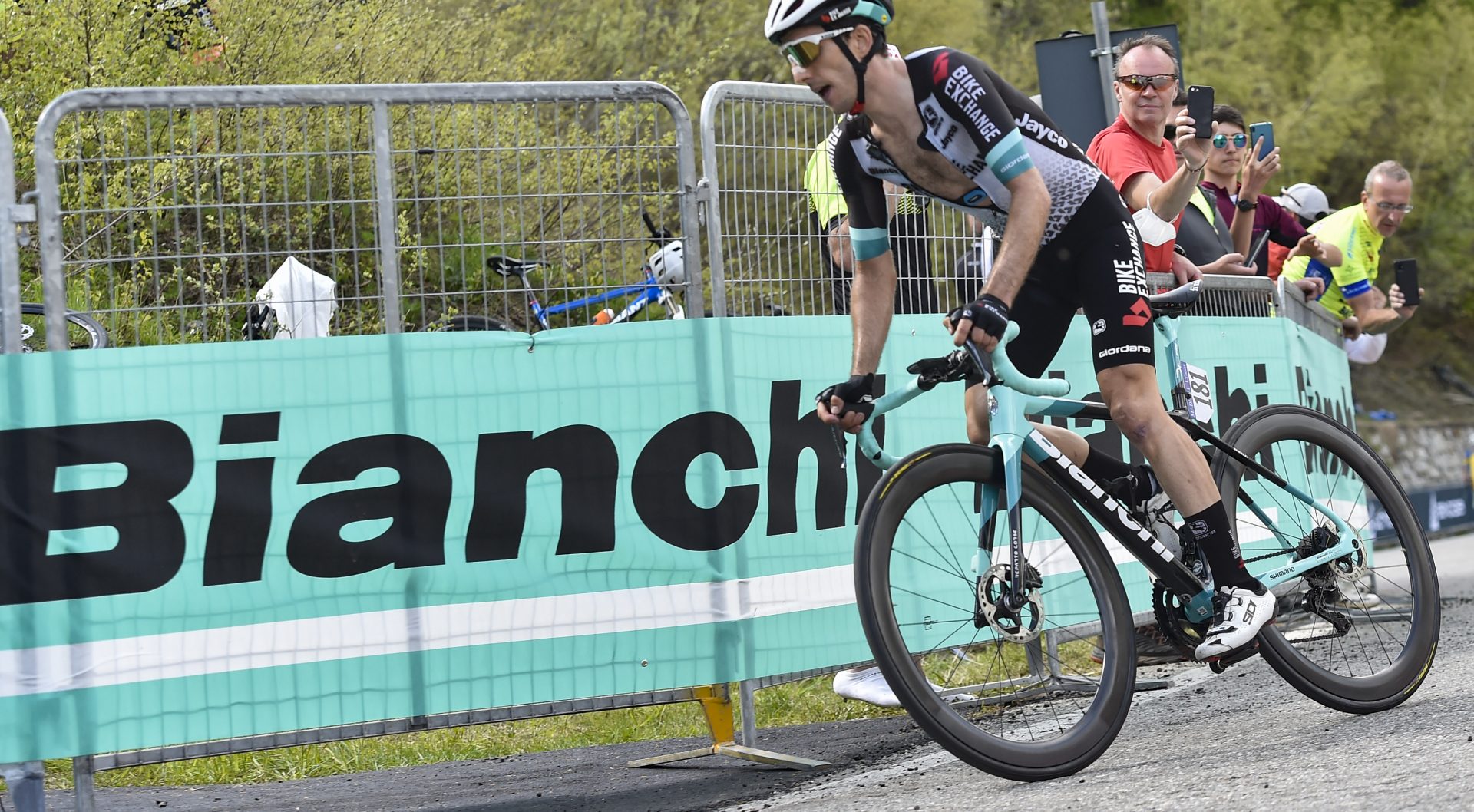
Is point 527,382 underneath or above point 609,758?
above

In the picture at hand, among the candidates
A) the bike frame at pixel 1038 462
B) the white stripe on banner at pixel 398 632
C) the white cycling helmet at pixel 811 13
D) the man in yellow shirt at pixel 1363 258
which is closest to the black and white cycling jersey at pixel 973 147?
the white cycling helmet at pixel 811 13

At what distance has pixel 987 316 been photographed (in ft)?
13.1

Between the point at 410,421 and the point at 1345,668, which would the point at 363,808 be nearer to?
the point at 410,421

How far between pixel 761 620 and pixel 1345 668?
181 centimetres

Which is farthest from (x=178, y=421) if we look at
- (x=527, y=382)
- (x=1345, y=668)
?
(x=1345, y=668)

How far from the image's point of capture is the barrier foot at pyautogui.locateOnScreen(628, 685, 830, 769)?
207 inches

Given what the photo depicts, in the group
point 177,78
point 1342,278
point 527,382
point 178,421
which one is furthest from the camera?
point 177,78

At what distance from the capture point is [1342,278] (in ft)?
30.5

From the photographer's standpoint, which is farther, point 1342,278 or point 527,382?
point 1342,278

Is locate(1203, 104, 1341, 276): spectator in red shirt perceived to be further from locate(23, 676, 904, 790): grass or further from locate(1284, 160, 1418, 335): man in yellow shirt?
locate(23, 676, 904, 790): grass

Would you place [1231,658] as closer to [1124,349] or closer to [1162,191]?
[1124,349]

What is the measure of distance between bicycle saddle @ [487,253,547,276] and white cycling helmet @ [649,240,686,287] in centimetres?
39

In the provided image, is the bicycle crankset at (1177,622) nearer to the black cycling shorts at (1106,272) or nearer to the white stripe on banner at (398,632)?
the black cycling shorts at (1106,272)

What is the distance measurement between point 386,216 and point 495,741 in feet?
8.15
